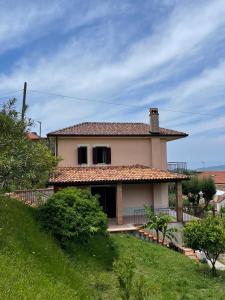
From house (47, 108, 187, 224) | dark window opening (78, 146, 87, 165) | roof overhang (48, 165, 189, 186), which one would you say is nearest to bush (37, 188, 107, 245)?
roof overhang (48, 165, 189, 186)

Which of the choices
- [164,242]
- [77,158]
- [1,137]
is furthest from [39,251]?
[77,158]

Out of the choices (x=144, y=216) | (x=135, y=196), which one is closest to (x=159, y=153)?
(x=135, y=196)

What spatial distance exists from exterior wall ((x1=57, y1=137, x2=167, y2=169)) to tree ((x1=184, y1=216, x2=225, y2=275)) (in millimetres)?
13393

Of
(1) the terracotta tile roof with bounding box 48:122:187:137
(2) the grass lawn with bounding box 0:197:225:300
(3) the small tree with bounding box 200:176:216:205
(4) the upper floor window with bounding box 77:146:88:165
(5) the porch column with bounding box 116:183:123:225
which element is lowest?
(2) the grass lawn with bounding box 0:197:225:300

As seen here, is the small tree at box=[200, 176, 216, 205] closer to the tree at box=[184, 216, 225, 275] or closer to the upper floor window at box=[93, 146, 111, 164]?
the upper floor window at box=[93, 146, 111, 164]

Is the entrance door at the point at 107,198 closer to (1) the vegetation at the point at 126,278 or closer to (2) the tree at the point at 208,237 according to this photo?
(2) the tree at the point at 208,237

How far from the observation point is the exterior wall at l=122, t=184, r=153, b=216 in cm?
2734

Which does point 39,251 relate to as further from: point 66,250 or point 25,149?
point 25,149

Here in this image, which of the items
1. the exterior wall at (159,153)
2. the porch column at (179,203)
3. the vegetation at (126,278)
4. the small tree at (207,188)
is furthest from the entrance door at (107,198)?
the vegetation at (126,278)

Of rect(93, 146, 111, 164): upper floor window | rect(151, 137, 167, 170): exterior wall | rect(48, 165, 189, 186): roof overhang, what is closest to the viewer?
rect(48, 165, 189, 186): roof overhang

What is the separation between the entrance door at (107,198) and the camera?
27375 millimetres

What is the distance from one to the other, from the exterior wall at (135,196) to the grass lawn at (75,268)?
9356 millimetres

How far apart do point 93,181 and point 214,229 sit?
34.6 ft

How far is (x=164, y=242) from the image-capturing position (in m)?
21.1
